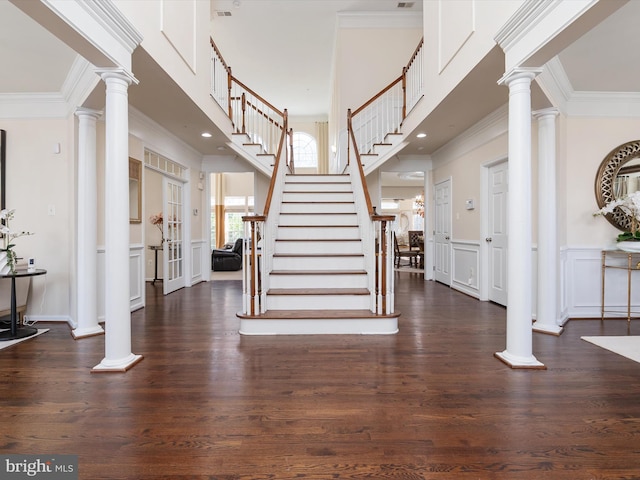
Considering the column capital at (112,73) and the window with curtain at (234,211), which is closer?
the column capital at (112,73)

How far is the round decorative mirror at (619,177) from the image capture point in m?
3.96

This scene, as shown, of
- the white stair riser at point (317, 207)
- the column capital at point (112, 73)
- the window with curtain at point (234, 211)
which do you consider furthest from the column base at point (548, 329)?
the window with curtain at point (234, 211)

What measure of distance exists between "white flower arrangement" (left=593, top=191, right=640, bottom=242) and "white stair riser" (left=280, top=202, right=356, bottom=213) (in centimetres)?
297

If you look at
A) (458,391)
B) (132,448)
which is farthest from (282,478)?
(458,391)

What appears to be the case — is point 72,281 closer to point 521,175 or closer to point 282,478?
point 282,478

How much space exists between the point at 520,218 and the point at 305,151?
404 inches

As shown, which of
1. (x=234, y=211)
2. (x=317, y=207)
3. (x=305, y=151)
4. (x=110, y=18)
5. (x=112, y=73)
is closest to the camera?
(x=110, y=18)

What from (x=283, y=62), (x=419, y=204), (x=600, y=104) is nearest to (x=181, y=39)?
(x=600, y=104)

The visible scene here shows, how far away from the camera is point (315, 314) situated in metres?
3.54

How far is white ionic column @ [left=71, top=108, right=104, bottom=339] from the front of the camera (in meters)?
3.44

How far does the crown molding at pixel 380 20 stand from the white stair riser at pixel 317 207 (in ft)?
13.9

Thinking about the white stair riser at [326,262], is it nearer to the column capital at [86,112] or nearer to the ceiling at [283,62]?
the ceiling at [283,62]

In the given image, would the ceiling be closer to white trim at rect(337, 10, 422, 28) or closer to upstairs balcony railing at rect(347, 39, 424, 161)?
white trim at rect(337, 10, 422, 28)

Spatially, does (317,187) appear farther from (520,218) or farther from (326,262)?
(520,218)
